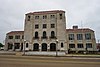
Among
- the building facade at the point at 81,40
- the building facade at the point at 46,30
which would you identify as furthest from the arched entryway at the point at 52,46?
the building facade at the point at 81,40

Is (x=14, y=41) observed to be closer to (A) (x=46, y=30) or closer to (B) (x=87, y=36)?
(A) (x=46, y=30)

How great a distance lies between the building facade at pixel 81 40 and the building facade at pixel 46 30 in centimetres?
538

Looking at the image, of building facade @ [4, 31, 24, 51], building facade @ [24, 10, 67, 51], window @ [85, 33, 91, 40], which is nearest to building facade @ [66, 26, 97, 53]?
window @ [85, 33, 91, 40]

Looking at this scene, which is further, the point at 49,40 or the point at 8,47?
the point at 8,47

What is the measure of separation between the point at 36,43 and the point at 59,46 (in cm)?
891

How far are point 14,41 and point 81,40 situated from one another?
2863 centimetres

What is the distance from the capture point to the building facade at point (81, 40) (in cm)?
5125

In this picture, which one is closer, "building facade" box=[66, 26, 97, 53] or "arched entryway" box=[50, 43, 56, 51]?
"arched entryway" box=[50, 43, 56, 51]

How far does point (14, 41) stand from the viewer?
5881cm

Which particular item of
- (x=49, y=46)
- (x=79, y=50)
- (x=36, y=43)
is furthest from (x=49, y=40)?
(x=79, y=50)

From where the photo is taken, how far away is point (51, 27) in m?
50.8

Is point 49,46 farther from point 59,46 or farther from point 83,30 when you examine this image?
point 83,30

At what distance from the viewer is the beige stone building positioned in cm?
4950

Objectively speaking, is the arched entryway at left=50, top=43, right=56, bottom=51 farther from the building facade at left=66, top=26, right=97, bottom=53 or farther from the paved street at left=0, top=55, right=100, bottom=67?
the paved street at left=0, top=55, right=100, bottom=67
